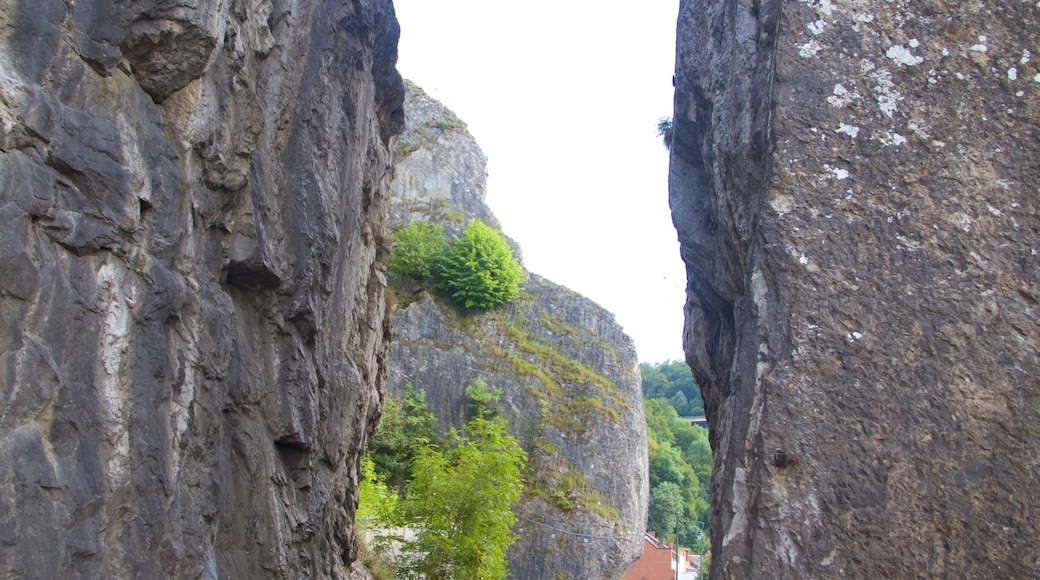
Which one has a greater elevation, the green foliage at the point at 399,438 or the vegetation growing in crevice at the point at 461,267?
the vegetation growing in crevice at the point at 461,267

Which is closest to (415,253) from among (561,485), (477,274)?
(477,274)

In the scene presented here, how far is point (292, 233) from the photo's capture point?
905 centimetres

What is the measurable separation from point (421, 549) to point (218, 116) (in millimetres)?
9882

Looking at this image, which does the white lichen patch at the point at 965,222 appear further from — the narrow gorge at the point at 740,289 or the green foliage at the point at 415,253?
the green foliage at the point at 415,253

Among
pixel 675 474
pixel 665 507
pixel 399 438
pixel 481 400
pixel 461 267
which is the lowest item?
pixel 665 507

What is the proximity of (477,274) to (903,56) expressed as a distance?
973 inches

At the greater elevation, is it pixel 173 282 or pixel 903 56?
pixel 903 56

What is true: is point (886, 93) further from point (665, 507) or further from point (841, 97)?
point (665, 507)

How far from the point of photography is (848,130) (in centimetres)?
474

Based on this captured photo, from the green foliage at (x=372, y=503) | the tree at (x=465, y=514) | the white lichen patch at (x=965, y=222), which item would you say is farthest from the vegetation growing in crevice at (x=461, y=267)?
the white lichen patch at (x=965, y=222)

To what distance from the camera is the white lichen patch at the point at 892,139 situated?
4.62 m

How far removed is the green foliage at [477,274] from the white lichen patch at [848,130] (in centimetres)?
2454

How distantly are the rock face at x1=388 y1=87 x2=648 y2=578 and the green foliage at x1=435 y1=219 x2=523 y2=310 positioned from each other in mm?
636

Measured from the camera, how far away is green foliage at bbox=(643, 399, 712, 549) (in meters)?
53.1
